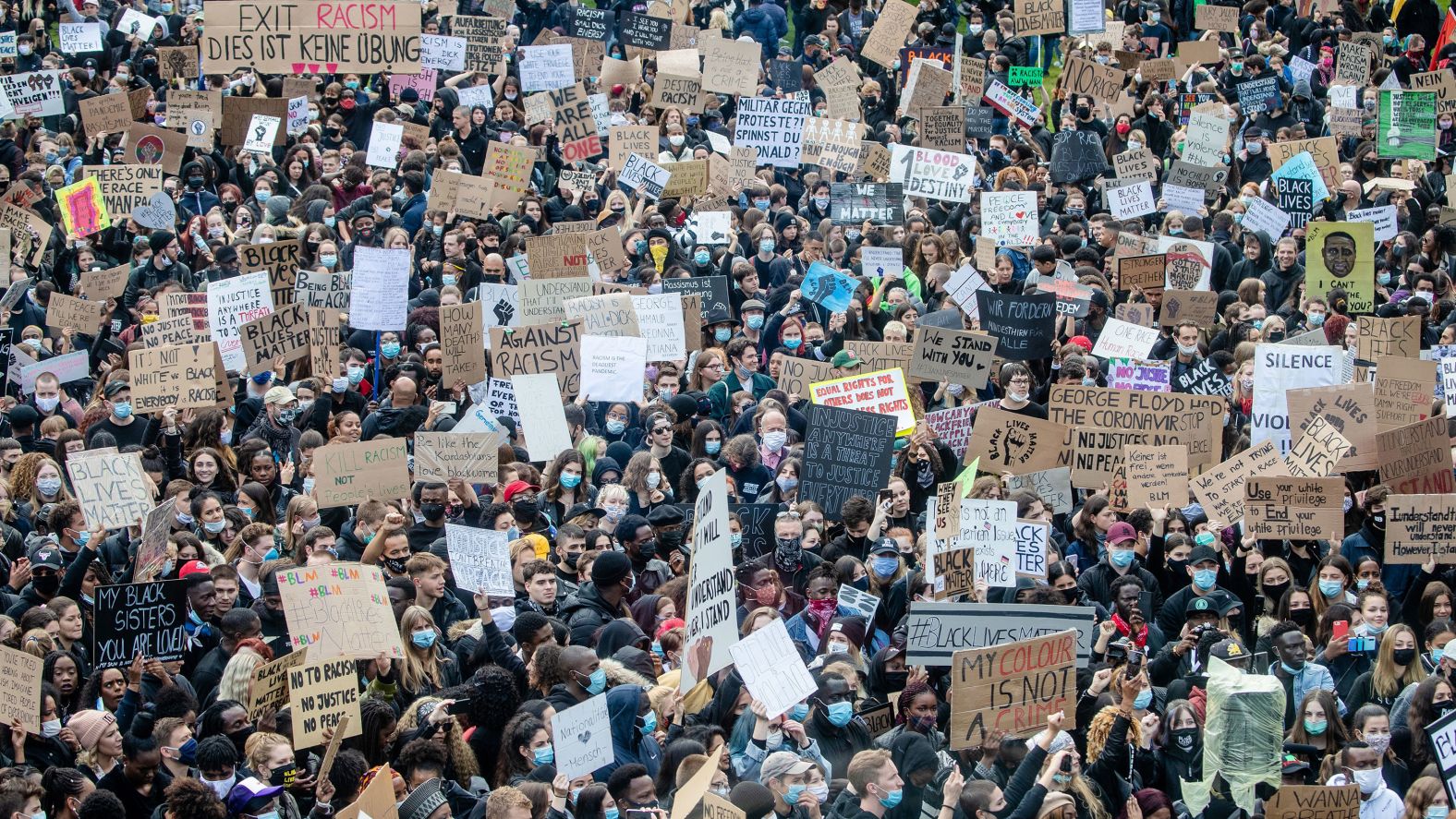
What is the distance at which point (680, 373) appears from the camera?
16.4 m

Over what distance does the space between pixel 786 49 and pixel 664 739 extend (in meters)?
19.0

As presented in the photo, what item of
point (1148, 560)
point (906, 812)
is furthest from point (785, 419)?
point (906, 812)

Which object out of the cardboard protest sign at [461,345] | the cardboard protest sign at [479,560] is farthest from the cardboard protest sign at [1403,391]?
the cardboard protest sign at [479,560]

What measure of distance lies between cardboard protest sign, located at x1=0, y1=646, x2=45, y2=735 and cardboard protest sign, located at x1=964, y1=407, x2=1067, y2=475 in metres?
6.92

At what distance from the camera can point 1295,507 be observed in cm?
1323

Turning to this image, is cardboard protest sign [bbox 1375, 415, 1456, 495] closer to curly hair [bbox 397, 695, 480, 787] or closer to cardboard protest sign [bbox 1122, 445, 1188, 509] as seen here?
cardboard protest sign [bbox 1122, 445, 1188, 509]

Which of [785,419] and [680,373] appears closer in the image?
[785,419]

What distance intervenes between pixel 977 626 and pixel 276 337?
731 centimetres

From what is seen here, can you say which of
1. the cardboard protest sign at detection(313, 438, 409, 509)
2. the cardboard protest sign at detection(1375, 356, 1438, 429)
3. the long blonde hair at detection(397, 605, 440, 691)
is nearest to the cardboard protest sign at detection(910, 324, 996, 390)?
the cardboard protest sign at detection(1375, 356, 1438, 429)

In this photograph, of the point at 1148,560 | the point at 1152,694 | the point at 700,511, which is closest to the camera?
the point at 700,511

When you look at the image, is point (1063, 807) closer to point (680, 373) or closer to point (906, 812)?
point (906, 812)

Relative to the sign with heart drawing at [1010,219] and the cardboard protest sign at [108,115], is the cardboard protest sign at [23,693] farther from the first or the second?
the cardboard protest sign at [108,115]

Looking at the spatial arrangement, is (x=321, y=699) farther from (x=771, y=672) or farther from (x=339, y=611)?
(x=771, y=672)

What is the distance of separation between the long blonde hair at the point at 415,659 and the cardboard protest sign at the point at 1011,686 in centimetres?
283
